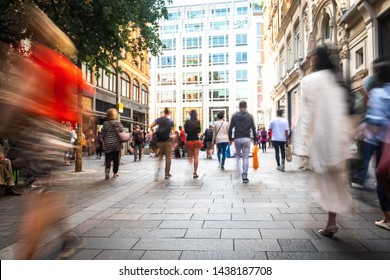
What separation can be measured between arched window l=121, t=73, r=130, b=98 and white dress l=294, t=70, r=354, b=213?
30306 millimetres

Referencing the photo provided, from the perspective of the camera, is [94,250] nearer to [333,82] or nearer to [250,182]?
[333,82]

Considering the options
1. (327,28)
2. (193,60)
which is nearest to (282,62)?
(327,28)

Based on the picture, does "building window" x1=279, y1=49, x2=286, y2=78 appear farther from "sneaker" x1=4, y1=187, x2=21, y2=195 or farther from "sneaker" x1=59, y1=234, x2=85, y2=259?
"sneaker" x1=59, y1=234, x2=85, y2=259

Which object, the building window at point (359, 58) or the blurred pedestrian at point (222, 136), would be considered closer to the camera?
the blurred pedestrian at point (222, 136)

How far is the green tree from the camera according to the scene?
8742 millimetres

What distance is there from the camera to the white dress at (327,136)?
11.5ft

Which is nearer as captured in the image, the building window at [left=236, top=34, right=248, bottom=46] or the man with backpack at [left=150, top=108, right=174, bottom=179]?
the man with backpack at [left=150, top=108, right=174, bottom=179]

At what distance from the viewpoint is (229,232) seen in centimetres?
391

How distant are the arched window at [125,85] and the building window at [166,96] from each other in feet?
102

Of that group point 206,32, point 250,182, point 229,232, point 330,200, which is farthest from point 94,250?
point 206,32

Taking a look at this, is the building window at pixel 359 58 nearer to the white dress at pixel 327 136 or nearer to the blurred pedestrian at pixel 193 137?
the blurred pedestrian at pixel 193 137

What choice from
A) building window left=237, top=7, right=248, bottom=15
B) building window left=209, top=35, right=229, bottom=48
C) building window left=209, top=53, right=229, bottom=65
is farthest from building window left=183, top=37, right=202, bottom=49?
building window left=237, top=7, right=248, bottom=15

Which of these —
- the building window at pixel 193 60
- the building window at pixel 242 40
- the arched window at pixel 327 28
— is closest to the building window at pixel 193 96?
the building window at pixel 193 60

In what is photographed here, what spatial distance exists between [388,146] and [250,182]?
15.5 ft
